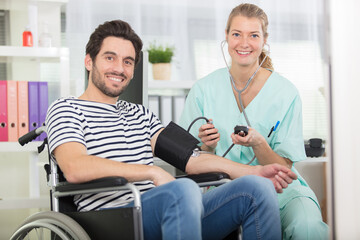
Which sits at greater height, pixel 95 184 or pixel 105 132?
pixel 105 132

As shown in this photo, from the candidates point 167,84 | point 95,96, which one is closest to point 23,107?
point 167,84

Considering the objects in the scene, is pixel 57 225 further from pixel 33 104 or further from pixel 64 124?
pixel 33 104

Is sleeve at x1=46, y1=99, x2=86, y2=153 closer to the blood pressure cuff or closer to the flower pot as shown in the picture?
the blood pressure cuff

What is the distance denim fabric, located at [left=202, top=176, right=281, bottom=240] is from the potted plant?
140 cm

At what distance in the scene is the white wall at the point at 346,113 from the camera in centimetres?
55

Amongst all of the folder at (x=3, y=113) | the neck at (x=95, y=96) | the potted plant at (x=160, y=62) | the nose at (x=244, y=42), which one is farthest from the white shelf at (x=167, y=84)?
the neck at (x=95, y=96)

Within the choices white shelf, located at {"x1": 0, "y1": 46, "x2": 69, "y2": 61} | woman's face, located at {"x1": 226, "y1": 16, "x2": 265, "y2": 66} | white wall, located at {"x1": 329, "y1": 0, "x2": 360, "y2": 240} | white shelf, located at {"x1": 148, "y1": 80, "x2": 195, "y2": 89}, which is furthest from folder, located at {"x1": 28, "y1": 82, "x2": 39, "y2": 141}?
white wall, located at {"x1": 329, "y1": 0, "x2": 360, "y2": 240}

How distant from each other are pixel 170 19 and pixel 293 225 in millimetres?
1974

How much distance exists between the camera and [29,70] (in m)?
2.65

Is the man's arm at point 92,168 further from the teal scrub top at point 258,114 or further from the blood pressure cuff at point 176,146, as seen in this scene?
the teal scrub top at point 258,114

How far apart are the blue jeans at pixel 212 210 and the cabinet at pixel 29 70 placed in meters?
1.19

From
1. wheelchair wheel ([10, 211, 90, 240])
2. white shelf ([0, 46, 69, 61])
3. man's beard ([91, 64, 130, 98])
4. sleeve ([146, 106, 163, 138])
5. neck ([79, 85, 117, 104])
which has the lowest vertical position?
wheelchair wheel ([10, 211, 90, 240])

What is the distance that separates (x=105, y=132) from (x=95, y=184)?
0.30 metres

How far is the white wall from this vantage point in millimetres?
552
